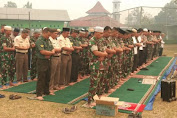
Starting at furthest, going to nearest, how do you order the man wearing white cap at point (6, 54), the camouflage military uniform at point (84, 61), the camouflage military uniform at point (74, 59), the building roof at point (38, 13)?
the building roof at point (38, 13)
the camouflage military uniform at point (84, 61)
the camouflage military uniform at point (74, 59)
the man wearing white cap at point (6, 54)

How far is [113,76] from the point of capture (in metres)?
8.26

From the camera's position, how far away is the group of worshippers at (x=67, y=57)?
6215 millimetres

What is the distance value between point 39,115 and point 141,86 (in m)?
4.23

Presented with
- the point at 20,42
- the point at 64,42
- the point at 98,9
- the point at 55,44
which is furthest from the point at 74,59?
the point at 98,9

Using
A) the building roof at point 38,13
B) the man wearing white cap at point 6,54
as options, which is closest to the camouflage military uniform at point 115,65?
the man wearing white cap at point 6,54

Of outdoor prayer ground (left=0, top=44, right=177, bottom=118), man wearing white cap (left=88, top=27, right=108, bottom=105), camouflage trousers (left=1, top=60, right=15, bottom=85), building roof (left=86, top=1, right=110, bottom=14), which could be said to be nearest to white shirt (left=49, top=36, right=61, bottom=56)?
outdoor prayer ground (left=0, top=44, right=177, bottom=118)

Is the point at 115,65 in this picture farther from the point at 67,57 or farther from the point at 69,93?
the point at 69,93

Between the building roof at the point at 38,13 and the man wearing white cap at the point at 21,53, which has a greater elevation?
the building roof at the point at 38,13

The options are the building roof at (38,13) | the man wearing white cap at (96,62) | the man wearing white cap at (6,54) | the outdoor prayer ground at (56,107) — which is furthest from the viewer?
the building roof at (38,13)

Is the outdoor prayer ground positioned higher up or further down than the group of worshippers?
further down

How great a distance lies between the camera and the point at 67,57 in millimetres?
8430

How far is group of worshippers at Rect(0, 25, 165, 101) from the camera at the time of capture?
20.4 ft

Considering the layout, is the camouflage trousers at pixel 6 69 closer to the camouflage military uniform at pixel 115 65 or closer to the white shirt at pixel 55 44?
the white shirt at pixel 55 44

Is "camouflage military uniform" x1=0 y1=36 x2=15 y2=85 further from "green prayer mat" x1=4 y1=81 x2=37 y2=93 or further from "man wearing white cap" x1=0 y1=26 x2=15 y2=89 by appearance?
"green prayer mat" x1=4 y1=81 x2=37 y2=93
